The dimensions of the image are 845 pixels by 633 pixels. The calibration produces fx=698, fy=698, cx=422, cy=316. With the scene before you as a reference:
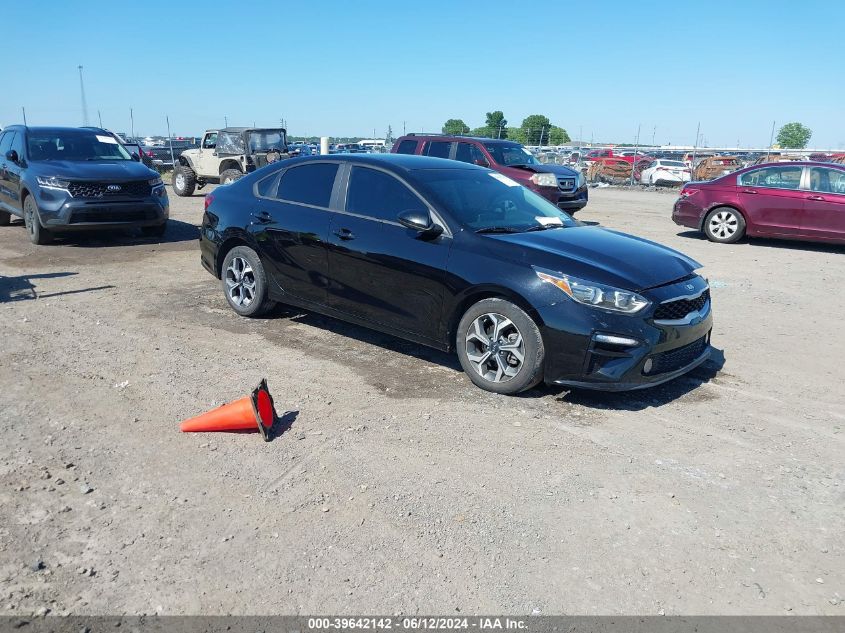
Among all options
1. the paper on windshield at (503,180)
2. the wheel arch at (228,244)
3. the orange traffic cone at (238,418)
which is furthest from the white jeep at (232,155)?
the orange traffic cone at (238,418)

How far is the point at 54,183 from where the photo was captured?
10.3m

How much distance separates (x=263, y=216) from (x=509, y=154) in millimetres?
9418

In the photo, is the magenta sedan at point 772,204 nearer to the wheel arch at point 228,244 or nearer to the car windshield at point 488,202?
the car windshield at point 488,202

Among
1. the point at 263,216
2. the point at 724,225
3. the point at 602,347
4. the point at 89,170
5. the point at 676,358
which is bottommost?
the point at 676,358

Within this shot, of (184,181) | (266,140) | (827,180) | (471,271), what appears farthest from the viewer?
(184,181)

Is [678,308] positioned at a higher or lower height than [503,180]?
lower

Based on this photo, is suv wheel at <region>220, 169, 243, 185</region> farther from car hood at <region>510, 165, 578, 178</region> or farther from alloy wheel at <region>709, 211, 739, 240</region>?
alloy wheel at <region>709, 211, 739, 240</region>

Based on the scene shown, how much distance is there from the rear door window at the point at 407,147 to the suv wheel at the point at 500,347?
10431 millimetres

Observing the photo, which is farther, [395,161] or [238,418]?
[395,161]

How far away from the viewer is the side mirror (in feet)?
17.0

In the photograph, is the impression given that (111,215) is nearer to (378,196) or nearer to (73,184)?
(73,184)

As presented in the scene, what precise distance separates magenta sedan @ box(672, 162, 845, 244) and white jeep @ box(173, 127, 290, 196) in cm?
1048

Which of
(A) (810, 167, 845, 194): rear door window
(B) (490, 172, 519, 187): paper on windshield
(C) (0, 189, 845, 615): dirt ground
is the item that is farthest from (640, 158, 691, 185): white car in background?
(B) (490, 172, 519, 187): paper on windshield

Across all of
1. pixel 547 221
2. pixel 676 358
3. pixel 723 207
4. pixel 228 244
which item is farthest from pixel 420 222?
pixel 723 207
